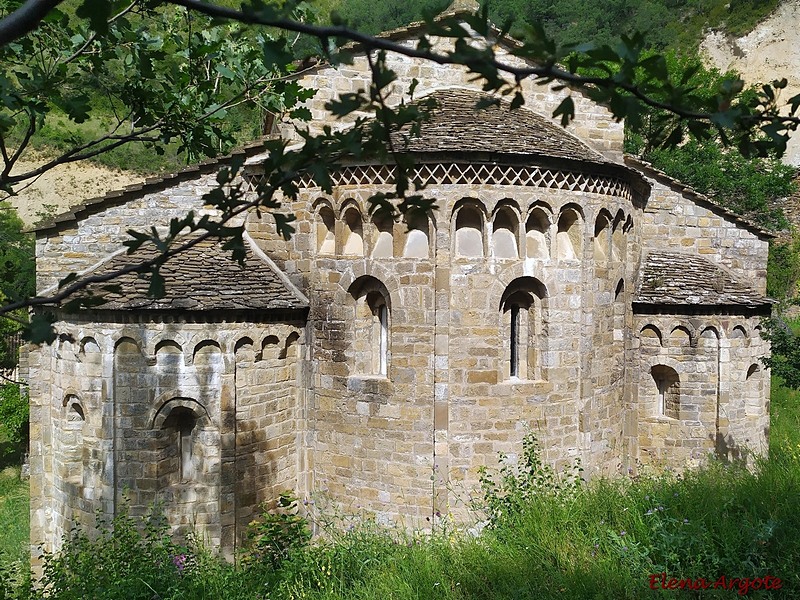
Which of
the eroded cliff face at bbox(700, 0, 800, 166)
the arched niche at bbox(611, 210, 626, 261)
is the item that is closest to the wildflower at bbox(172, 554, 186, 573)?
the arched niche at bbox(611, 210, 626, 261)

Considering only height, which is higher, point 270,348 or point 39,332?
point 39,332

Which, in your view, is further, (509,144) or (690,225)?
(690,225)

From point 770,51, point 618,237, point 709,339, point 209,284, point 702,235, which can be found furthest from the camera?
point 770,51

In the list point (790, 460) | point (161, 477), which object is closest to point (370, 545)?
point (161, 477)

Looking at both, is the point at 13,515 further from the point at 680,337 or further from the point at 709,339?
the point at 709,339

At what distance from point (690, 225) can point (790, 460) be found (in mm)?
5494

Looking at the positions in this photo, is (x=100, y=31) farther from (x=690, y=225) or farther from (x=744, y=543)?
(x=690, y=225)

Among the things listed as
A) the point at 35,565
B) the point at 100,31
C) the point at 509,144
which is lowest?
the point at 35,565

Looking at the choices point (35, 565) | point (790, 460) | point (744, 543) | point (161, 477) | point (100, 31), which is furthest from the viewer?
point (35, 565)

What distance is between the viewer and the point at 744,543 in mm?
5027

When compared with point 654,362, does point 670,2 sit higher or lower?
higher

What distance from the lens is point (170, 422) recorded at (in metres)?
8.02

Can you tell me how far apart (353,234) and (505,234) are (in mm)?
2155

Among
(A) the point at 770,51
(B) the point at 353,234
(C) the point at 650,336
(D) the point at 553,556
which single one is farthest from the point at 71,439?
(A) the point at 770,51
